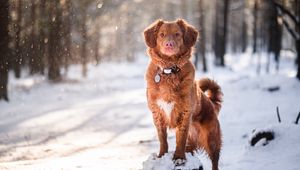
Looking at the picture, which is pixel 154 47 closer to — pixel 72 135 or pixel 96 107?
pixel 72 135

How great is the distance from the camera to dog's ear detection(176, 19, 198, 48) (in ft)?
16.6

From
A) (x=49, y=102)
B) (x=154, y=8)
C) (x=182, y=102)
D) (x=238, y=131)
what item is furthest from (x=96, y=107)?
(x=154, y=8)

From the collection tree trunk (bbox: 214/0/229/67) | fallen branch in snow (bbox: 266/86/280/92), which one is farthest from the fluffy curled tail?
tree trunk (bbox: 214/0/229/67)

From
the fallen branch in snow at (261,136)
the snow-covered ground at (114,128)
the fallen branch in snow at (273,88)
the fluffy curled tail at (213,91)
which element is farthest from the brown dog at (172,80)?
the fallen branch in snow at (273,88)

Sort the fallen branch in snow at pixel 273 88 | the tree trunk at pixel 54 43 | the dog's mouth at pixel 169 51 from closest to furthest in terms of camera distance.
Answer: the dog's mouth at pixel 169 51 < the fallen branch in snow at pixel 273 88 < the tree trunk at pixel 54 43

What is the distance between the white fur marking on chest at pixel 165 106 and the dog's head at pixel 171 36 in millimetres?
577

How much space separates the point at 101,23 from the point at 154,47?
36.7 meters

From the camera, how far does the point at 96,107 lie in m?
16.9

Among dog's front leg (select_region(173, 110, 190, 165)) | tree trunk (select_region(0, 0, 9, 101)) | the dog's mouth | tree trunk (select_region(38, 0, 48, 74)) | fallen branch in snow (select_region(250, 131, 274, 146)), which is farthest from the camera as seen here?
tree trunk (select_region(38, 0, 48, 74))

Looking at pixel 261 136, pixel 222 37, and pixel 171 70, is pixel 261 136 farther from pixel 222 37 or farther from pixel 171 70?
pixel 222 37

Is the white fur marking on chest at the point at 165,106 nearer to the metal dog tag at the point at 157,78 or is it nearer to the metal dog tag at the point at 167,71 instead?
the metal dog tag at the point at 157,78

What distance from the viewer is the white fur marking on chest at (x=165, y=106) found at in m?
4.91

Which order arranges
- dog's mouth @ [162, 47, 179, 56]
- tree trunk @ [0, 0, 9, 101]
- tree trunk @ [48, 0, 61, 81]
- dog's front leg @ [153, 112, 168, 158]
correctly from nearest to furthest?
1. dog's mouth @ [162, 47, 179, 56]
2. dog's front leg @ [153, 112, 168, 158]
3. tree trunk @ [0, 0, 9, 101]
4. tree trunk @ [48, 0, 61, 81]

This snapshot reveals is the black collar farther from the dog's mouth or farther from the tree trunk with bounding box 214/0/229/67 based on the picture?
the tree trunk with bounding box 214/0/229/67
